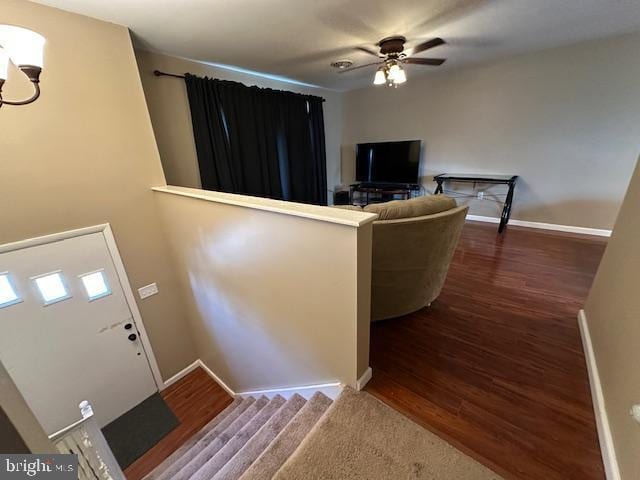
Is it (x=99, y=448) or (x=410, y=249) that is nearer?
(x=99, y=448)

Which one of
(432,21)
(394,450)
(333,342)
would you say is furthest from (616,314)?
(432,21)

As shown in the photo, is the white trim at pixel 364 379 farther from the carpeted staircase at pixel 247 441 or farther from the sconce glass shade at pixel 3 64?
the sconce glass shade at pixel 3 64

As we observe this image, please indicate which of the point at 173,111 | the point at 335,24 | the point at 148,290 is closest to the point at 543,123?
the point at 335,24

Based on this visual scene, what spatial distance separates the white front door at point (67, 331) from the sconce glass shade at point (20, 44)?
1561 millimetres

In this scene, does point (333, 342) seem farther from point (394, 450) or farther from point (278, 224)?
point (278, 224)

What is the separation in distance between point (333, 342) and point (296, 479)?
0.61m

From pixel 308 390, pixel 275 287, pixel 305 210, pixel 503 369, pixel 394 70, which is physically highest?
pixel 394 70

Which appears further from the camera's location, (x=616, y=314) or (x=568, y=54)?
(x=568, y=54)

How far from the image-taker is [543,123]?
147 inches

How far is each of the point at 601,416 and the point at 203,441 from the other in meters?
2.73

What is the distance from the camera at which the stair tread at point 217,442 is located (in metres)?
1.88

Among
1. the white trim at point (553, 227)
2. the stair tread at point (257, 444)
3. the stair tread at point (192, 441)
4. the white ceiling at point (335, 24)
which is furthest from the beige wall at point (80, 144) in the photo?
the white trim at point (553, 227)

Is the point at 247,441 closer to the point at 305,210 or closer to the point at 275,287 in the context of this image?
the point at 275,287

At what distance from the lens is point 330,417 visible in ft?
4.51
